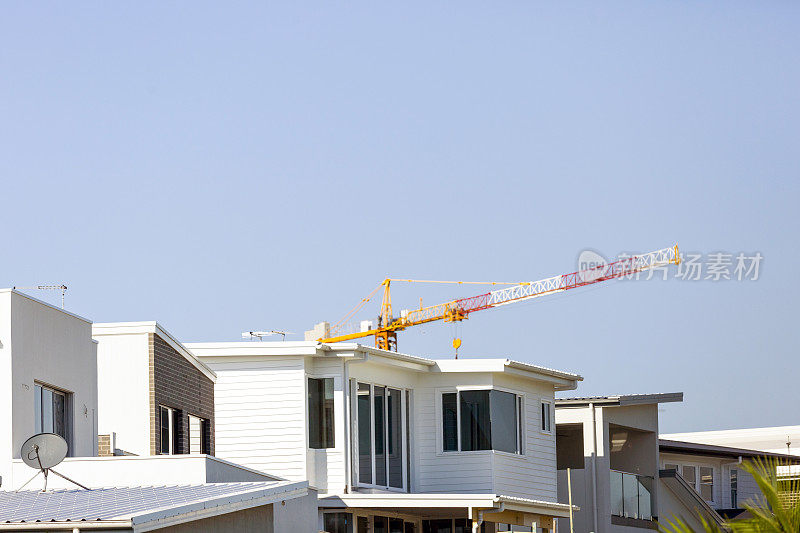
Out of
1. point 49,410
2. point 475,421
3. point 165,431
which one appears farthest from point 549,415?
point 49,410

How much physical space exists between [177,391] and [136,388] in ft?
5.08

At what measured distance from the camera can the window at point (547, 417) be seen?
1352 inches

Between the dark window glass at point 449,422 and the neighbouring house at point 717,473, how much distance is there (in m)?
13.7

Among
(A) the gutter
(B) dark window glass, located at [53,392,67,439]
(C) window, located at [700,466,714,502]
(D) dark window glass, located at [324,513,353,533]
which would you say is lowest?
(C) window, located at [700,466,714,502]

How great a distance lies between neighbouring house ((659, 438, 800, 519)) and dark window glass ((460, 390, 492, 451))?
528 inches

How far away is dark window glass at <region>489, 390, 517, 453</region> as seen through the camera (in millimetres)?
31781

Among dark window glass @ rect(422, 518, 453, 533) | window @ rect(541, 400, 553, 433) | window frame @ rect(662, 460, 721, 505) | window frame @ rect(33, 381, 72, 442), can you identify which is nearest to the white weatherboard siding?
dark window glass @ rect(422, 518, 453, 533)

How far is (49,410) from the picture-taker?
22688mm

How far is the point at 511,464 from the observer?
32.3m

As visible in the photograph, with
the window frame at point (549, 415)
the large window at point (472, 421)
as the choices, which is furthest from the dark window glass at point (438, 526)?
the window frame at point (549, 415)

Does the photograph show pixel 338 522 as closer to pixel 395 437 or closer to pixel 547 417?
pixel 395 437

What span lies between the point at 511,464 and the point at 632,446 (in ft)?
29.3

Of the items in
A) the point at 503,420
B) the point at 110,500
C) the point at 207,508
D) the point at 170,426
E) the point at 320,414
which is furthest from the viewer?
the point at 503,420

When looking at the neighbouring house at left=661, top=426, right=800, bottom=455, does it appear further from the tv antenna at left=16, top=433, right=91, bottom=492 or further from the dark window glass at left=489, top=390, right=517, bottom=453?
the tv antenna at left=16, top=433, right=91, bottom=492
